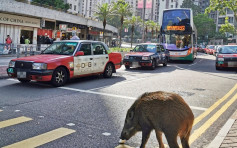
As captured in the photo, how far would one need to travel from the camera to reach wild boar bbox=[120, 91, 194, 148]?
2.95m

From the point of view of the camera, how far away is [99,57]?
1107cm

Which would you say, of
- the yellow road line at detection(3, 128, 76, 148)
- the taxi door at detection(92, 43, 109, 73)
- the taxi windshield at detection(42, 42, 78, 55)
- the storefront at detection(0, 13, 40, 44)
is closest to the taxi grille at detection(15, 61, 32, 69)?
the taxi windshield at detection(42, 42, 78, 55)

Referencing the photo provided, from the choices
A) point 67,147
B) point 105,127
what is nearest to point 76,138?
point 67,147

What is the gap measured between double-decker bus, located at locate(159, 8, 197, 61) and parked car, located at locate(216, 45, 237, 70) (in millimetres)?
4227

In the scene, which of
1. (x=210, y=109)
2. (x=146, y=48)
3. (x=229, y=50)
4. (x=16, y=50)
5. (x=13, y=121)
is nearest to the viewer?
(x=13, y=121)

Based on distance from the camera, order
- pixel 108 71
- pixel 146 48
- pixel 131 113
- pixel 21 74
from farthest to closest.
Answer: pixel 146 48, pixel 108 71, pixel 21 74, pixel 131 113

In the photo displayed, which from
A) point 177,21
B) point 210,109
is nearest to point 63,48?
point 210,109

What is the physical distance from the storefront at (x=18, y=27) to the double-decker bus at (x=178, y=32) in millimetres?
15523

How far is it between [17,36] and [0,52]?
38.6 feet

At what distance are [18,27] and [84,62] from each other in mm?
22197

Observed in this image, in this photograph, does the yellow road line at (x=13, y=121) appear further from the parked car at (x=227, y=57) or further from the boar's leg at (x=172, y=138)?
the parked car at (x=227, y=57)

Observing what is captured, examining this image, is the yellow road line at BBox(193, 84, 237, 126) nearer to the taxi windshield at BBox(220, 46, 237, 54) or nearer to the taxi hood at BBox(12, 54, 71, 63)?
the taxi hood at BBox(12, 54, 71, 63)

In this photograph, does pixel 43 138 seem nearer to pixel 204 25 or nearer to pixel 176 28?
pixel 176 28

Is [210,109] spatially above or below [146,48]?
below
